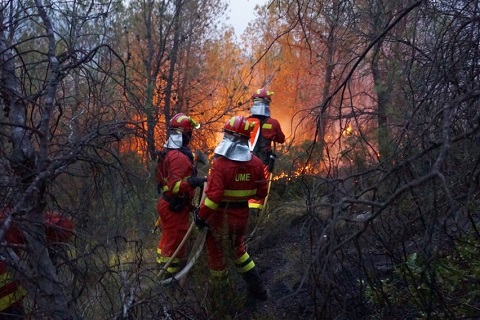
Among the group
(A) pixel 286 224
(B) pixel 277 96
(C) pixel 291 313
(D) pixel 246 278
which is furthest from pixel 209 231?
(B) pixel 277 96

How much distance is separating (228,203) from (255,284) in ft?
2.97

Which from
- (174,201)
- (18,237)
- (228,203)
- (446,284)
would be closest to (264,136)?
(174,201)

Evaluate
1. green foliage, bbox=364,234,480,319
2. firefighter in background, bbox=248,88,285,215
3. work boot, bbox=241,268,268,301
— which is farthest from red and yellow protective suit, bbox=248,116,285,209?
green foliage, bbox=364,234,480,319

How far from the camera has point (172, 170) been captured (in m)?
5.35

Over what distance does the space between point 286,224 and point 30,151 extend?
16.3 ft

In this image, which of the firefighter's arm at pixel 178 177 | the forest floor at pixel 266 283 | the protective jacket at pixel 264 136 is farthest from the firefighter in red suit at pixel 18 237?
the protective jacket at pixel 264 136

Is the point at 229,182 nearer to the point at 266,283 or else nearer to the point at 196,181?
the point at 196,181

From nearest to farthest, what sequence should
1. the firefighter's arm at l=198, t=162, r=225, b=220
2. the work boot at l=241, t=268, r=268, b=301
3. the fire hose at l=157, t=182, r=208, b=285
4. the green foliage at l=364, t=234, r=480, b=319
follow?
the green foliage at l=364, t=234, r=480, b=319
the firefighter's arm at l=198, t=162, r=225, b=220
the work boot at l=241, t=268, r=268, b=301
the fire hose at l=157, t=182, r=208, b=285

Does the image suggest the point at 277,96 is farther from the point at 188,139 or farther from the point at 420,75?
the point at 420,75

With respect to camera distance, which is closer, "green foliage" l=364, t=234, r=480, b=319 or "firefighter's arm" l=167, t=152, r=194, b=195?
"green foliage" l=364, t=234, r=480, b=319

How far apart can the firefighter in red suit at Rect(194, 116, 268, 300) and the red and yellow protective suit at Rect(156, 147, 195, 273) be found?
48 cm

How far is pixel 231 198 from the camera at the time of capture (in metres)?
4.96

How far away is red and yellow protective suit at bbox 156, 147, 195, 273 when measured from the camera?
5.33m

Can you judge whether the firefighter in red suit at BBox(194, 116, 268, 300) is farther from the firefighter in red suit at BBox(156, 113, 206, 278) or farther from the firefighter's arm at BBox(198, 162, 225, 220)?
the firefighter in red suit at BBox(156, 113, 206, 278)
